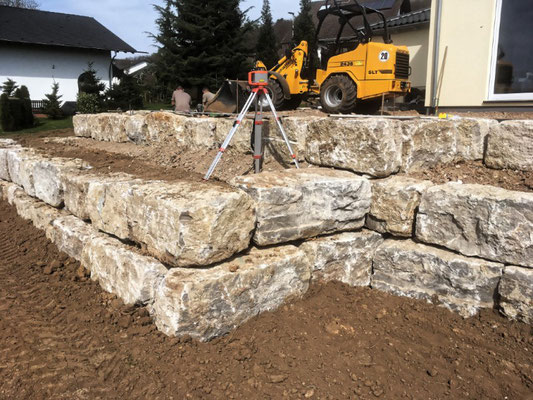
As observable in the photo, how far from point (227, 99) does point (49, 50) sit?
19688 millimetres

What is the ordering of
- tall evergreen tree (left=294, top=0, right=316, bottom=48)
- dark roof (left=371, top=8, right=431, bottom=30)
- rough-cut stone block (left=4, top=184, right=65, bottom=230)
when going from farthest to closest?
1. tall evergreen tree (left=294, top=0, right=316, bottom=48)
2. dark roof (left=371, top=8, right=431, bottom=30)
3. rough-cut stone block (left=4, top=184, right=65, bottom=230)

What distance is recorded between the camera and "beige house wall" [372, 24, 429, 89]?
35.8 ft

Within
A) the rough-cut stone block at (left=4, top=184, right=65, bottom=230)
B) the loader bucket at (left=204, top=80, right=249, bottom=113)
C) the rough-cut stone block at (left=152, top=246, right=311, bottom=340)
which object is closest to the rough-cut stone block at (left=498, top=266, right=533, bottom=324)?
the rough-cut stone block at (left=152, top=246, right=311, bottom=340)

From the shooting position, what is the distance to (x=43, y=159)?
199 inches

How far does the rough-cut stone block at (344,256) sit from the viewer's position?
3521mm

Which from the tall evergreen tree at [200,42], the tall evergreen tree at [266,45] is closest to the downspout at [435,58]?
the tall evergreen tree at [200,42]

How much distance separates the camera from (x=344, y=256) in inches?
143

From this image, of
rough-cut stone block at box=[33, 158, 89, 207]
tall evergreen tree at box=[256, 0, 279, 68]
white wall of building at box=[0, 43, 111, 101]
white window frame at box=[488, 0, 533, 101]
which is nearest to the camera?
rough-cut stone block at box=[33, 158, 89, 207]

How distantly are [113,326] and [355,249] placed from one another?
1.98 meters

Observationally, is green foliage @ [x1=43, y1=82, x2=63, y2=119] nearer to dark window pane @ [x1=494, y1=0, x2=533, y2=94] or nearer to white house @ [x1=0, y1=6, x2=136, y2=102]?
white house @ [x1=0, y1=6, x2=136, y2=102]

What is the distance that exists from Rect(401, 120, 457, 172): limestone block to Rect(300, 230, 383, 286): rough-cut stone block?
0.77 metres

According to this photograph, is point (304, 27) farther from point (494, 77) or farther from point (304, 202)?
point (304, 202)

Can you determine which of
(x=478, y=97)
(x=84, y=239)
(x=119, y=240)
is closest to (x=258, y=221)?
(x=119, y=240)

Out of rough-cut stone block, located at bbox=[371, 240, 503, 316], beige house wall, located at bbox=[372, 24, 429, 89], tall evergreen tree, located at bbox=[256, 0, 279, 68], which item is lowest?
rough-cut stone block, located at bbox=[371, 240, 503, 316]
